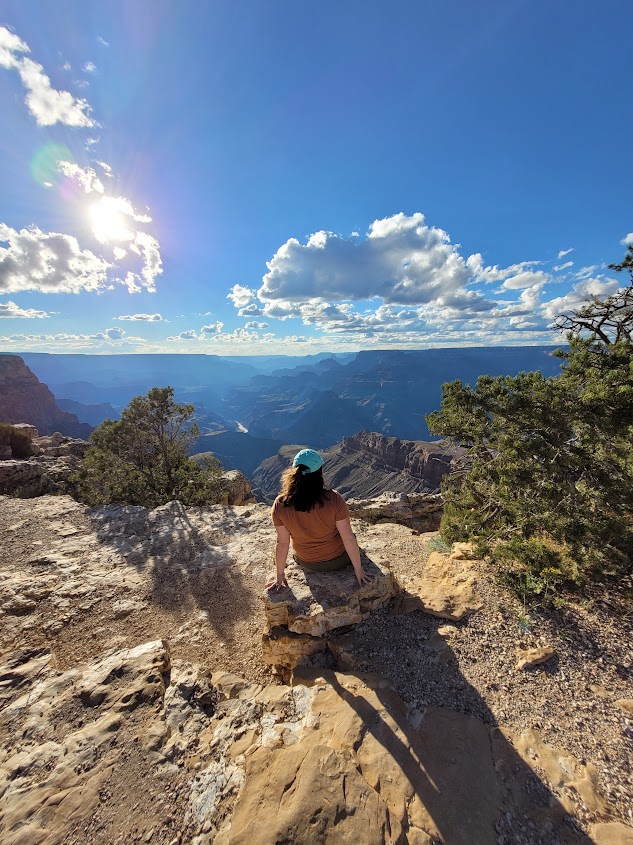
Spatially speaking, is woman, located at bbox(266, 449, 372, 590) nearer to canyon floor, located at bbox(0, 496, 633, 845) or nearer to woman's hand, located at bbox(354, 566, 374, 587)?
woman's hand, located at bbox(354, 566, 374, 587)

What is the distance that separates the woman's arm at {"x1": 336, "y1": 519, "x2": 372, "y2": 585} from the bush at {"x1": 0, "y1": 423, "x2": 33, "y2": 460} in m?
29.4

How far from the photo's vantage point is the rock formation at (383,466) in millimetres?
108625

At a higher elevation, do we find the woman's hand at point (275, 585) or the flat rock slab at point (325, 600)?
the woman's hand at point (275, 585)

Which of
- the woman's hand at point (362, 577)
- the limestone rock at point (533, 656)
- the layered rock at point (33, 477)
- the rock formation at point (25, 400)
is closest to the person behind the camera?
the limestone rock at point (533, 656)

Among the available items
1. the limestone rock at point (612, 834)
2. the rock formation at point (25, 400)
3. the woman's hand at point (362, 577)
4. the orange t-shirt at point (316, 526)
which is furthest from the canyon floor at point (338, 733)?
the rock formation at point (25, 400)

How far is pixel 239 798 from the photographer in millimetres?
3273

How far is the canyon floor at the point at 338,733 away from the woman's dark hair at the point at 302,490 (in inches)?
94.1

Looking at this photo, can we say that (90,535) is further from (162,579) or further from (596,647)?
(596,647)

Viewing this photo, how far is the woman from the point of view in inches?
200

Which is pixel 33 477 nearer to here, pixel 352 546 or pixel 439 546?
pixel 352 546

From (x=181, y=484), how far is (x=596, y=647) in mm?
18368

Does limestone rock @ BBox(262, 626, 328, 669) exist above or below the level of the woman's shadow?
below

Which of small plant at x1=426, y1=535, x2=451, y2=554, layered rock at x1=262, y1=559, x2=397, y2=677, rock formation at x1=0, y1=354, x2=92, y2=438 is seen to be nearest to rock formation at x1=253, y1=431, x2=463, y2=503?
rock formation at x1=0, y1=354, x2=92, y2=438

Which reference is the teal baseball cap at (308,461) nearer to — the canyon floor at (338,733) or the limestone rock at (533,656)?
the canyon floor at (338,733)
